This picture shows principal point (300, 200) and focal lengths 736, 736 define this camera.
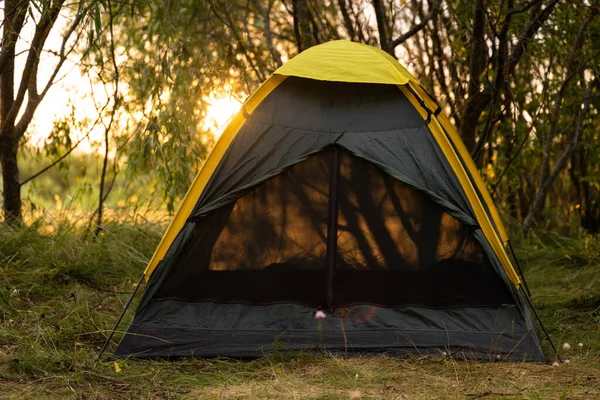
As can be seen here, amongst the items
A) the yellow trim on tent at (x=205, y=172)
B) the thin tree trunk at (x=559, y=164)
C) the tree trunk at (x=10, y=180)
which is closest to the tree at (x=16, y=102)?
the tree trunk at (x=10, y=180)

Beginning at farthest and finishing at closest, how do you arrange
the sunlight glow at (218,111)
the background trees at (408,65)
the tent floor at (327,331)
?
the sunlight glow at (218,111), the background trees at (408,65), the tent floor at (327,331)

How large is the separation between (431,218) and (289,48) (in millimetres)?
4617

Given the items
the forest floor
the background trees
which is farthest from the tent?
the background trees

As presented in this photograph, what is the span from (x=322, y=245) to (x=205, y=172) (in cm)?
76

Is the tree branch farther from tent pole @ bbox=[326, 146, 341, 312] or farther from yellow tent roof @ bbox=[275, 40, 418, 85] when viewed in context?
tent pole @ bbox=[326, 146, 341, 312]

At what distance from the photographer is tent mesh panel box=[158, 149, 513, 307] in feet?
13.1

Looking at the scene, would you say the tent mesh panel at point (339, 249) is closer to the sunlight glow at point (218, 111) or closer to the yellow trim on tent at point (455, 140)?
the yellow trim on tent at point (455, 140)

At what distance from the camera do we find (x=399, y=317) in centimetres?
393

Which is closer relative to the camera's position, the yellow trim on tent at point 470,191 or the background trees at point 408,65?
the yellow trim on tent at point 470,191

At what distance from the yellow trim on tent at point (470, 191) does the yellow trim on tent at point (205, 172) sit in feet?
2.57

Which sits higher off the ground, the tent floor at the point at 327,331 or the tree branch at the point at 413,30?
the tree branch at the point at 413,30

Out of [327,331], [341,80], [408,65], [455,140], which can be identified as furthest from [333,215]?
[408,65]

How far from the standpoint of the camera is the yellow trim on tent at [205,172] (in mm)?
4020

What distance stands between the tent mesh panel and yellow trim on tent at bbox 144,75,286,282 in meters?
0.12
